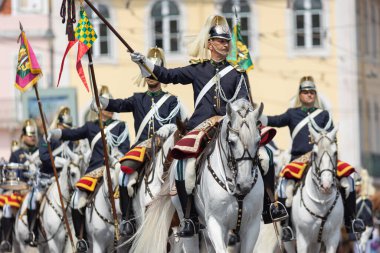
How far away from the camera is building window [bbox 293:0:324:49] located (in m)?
65.8

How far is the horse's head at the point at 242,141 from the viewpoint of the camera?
16.1 meters

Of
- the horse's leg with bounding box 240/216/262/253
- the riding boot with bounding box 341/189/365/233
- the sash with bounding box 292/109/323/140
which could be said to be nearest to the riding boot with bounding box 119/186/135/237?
the sash with bounding box 292/109/323/140

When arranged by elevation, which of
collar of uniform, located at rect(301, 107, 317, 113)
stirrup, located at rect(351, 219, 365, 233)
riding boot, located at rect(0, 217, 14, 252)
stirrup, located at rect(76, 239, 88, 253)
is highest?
collar of uniform, located at rect(301, 107, 317, 113)

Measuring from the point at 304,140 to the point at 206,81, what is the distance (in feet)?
16.9

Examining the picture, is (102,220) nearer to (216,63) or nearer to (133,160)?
(133,160)

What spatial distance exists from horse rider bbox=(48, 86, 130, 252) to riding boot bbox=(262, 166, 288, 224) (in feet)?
17.0

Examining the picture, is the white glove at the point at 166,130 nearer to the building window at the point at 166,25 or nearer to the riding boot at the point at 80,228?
the riding boot at the point at 80,228

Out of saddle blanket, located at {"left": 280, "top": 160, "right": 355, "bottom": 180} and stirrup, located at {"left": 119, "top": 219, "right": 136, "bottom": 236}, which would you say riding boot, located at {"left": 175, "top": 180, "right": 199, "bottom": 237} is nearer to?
stirrup, located at {"left": 119, "top": 219, "right": 136, "bottom": 236}

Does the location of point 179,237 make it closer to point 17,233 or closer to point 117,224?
point 117,224

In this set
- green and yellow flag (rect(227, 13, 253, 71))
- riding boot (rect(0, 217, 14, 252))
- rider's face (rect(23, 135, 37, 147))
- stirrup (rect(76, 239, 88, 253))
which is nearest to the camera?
stirrup (rect(76, 239, 88, 253))

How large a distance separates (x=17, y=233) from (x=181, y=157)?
415 inches

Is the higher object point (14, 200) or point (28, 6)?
point (28, 6)

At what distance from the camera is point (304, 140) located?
2247cm

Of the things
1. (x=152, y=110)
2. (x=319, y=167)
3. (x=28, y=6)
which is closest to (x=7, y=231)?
(x=152, y=110)
